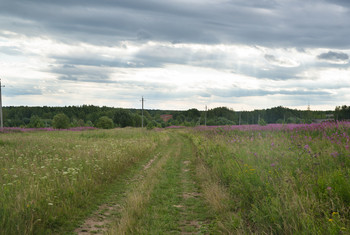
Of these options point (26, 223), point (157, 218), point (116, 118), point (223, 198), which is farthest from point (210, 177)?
point (116, 118)

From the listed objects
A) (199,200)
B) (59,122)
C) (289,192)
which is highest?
(289,192)

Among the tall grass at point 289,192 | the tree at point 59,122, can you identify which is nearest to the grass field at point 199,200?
the tall grass at point 289,192

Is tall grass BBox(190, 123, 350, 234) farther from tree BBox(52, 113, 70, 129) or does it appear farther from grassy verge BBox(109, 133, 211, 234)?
tree BBox(52, 113, 70, 129)

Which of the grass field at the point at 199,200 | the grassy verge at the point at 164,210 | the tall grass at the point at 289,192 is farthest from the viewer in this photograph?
the grassy verge at the point at 164,210

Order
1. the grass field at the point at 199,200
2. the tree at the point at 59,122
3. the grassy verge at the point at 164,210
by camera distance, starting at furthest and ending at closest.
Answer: the tree at the point at 59,122, the grassy verge at the point at 164,210, the grass field at the point at 199,200

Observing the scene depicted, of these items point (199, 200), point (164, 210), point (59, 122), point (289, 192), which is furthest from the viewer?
point (59, 122)

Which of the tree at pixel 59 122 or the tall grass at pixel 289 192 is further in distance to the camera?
the tree at pixel 59 122

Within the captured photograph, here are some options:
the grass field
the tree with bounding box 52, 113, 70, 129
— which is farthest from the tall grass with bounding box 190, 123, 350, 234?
the tree with bounding box 52, 113, 70, 129

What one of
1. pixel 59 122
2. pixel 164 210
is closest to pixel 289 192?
pixel 164 210

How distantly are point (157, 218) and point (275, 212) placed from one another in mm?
2945

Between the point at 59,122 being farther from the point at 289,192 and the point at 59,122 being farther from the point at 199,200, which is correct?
the point at 289,192

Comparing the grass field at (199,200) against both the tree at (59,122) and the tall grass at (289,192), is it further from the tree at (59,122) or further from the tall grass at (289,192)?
the tree at (59,122)

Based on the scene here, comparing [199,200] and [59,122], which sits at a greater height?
[59,122]

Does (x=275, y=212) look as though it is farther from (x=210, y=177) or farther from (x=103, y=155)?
(x=103, y=155)
